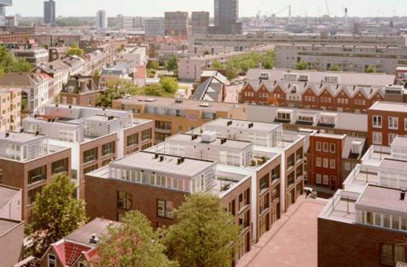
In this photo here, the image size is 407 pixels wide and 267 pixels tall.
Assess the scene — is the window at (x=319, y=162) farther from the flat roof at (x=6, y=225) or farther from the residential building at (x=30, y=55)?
the residential building at (x=30, y=55)

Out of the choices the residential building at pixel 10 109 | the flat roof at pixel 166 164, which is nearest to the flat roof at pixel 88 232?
the flat roof at pixel 166 164

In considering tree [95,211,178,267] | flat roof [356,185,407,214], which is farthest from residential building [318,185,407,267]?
tree [95,211,178,267]

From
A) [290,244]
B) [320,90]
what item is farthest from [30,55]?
[290,244]

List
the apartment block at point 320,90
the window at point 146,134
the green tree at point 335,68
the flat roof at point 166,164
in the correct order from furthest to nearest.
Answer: the green tree at point 335,68 < the apartment block at point 320,90 < the window at point 146,134 < the flat roof at point 166,164

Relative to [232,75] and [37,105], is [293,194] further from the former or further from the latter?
[232,75]

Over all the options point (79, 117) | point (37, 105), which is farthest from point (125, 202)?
point (37, 105)

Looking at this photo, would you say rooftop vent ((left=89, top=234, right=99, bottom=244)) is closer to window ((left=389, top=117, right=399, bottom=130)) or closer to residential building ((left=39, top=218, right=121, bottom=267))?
residential building ((left=39, top=218, right=121, bottom=267))
